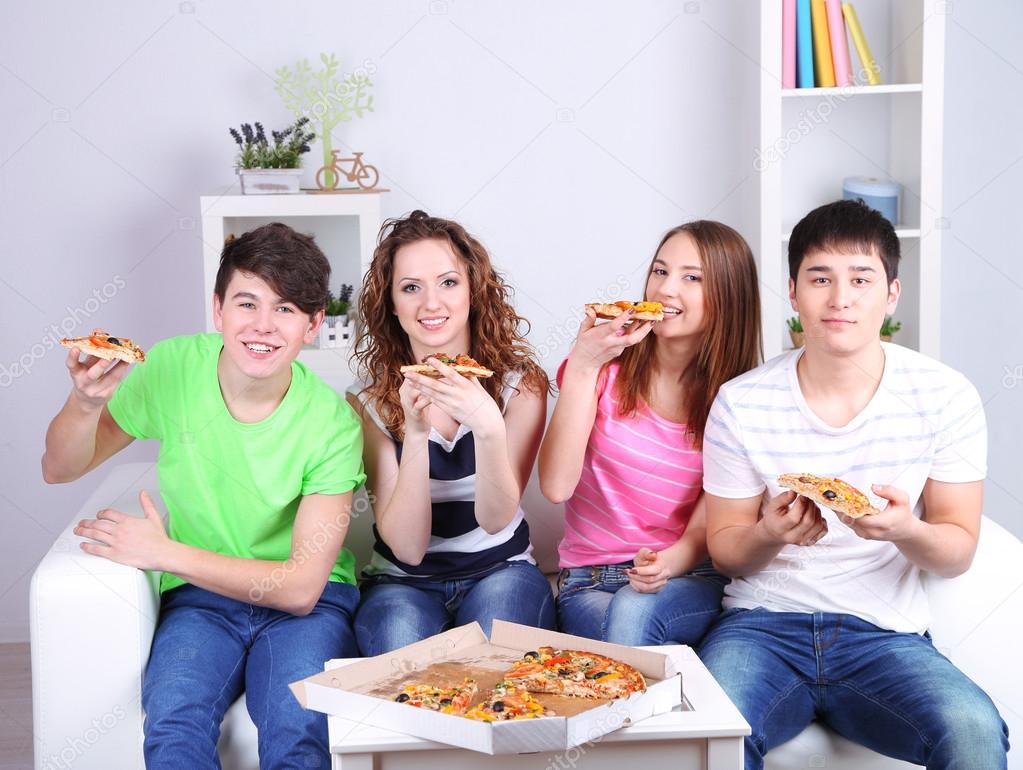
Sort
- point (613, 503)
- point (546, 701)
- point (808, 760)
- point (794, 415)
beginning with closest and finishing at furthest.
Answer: point (546, 701) → point (808, 760) → point (794, 415) → point (613, 503)

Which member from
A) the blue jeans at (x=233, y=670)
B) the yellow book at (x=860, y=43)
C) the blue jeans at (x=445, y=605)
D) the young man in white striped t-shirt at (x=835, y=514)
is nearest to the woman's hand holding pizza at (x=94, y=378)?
the blue jeans at (x=233, y=670)

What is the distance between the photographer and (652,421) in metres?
2.29

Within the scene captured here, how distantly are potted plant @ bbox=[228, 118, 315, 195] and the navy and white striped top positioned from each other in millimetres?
1123

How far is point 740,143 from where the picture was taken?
351 cm

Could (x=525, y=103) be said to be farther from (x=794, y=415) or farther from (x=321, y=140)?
(x=794, y=415)

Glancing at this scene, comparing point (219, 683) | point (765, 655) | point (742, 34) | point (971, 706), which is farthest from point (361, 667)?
point (742, 34)

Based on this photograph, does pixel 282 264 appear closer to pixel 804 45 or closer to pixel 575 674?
pixel 575 674

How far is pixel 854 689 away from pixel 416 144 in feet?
7.30

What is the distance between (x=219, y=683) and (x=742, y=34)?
2495mm

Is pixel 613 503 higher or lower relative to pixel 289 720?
higher

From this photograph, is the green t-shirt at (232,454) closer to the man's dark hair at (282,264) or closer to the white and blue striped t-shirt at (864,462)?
the man's dark hair at (282,264)

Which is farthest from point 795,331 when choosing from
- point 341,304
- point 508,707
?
point 508,707

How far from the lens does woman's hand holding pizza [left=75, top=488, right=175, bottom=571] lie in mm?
1975

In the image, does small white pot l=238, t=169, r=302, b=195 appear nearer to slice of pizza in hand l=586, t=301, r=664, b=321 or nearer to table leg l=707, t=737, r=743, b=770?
slice of pizza in hand l=586, t=301, r=664, b=321
